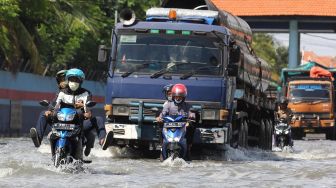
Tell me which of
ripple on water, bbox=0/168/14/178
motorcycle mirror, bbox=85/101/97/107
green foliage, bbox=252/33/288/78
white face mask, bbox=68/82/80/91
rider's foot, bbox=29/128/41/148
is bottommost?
ripple on water, bbox=0/168/14/178

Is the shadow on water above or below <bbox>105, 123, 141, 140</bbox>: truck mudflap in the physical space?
below

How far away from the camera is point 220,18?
59.5 feet

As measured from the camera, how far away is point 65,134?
41.9 ft

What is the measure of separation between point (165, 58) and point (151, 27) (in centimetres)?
67

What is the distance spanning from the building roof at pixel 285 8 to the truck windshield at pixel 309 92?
12.5 metres

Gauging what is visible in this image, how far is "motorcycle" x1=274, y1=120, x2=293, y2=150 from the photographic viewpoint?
2381 cm

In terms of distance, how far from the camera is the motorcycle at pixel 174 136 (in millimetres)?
15547

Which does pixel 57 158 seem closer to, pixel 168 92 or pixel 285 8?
pixel 168 92

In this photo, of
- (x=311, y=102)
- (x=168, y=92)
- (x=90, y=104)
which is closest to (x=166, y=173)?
(x=90, y=104)

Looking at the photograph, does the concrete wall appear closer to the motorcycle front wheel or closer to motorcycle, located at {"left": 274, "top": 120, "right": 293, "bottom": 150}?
motorcycle, located at {"left": 274, "top": 120, "right": 293, "bottom": 150}

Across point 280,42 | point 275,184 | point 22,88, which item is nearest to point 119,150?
point 275,184

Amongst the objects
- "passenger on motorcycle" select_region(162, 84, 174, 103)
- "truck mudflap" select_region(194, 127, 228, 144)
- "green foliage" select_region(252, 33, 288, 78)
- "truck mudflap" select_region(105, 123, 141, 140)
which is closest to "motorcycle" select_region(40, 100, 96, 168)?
"passenger on motorcycle" select_region(162, 84, 174, 103)

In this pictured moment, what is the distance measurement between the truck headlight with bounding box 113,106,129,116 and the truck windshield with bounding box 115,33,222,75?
0.65 m

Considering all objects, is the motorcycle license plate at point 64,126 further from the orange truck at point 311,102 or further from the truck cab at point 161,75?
the orange truck at point 311,102
